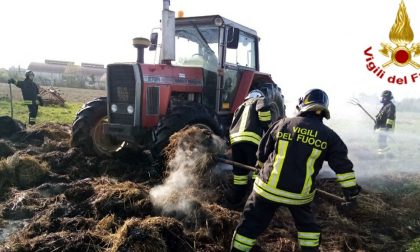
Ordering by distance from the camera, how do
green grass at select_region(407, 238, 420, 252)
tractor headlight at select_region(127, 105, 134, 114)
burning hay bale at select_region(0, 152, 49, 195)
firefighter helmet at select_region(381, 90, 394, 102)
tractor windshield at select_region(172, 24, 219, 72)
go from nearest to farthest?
green grass at select_region(407, 238, 420, 252)
burning hay bale at select_region(0, 152, 49, 195)
tractor headlight at select_region(127, 105, 134, 114)
tractor windshield at select_region(172, 24, 219, 72)
firefighter helmet at select_region(381, 90, 394, 102)

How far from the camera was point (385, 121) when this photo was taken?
34.6ft

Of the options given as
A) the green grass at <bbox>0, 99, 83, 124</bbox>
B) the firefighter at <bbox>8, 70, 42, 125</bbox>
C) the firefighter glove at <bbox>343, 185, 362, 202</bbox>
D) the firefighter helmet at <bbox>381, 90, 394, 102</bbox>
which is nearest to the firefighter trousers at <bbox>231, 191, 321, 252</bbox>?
the firefighter glove at <bbox>343, 185, 362, 202</bbox>

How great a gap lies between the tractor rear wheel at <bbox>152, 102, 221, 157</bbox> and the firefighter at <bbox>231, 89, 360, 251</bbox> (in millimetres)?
2447

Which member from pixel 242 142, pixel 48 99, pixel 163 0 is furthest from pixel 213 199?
pixel 48 99

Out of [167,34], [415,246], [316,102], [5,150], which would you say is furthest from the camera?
[5,150]

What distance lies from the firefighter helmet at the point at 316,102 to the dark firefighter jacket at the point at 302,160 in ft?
0.35

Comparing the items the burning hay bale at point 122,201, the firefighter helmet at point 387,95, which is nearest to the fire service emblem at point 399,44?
the firefighter helmet at point 387,95

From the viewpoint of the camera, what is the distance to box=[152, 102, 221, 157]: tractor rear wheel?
5992 mm

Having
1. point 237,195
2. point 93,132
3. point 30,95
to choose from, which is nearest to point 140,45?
point 93,132

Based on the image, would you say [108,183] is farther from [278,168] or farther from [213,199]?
[278,168]

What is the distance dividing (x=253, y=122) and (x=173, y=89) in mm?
2006

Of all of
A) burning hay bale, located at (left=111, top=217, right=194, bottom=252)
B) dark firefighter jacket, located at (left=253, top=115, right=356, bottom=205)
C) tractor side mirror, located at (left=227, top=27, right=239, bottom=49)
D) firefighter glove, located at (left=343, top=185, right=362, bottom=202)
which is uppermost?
tractor side mirror, located at (left=227, top=27, right=239, bottom=49)

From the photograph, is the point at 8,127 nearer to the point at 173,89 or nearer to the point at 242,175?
the point at 173,89

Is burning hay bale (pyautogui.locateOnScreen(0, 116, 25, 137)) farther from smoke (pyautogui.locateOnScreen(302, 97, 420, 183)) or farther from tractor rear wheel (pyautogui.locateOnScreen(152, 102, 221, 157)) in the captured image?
smoke (pyautogui.locateOnScreen(302, 97, 420, 183))
